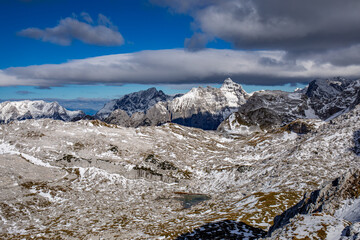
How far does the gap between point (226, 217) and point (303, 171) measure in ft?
213

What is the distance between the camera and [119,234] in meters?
80.6

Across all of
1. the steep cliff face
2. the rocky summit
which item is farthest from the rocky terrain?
the steep cliff face

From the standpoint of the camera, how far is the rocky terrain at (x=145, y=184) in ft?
285

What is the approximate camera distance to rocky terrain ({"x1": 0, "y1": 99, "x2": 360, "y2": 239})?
285 ft

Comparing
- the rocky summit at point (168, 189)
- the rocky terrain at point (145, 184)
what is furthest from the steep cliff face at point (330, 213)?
the rocky terrain at point (145, 184)

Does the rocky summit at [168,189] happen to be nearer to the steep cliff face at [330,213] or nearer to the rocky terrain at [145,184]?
the steep cliff face at [330,213]

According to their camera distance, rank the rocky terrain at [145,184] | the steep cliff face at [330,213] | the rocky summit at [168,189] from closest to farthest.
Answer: the steep cliff face at [330,213], the rocky summit at [168,189], the rocky terrain at [145,184]

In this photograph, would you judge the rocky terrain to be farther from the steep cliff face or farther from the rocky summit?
the steep cliff face

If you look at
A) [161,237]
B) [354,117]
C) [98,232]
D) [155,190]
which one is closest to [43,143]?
[155,190]

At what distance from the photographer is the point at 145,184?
159625 millimetres

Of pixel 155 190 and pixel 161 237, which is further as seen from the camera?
pixel 155 190

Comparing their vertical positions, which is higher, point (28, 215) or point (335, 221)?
point (335, 221)

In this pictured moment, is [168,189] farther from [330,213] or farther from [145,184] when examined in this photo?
[330,213]

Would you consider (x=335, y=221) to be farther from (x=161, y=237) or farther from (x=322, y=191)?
(x=161, y=237)
